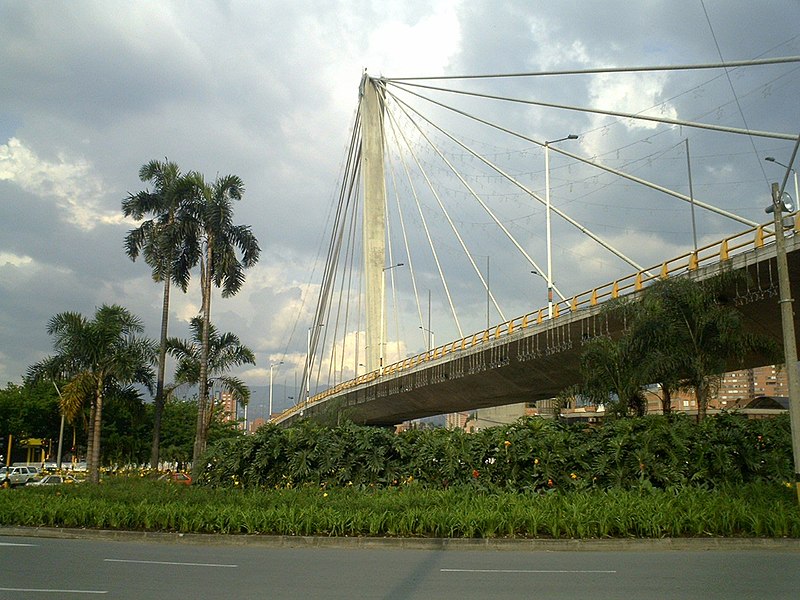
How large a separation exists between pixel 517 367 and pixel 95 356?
2195cm

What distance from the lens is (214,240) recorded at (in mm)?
39844

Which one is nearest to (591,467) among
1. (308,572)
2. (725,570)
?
(725,570)

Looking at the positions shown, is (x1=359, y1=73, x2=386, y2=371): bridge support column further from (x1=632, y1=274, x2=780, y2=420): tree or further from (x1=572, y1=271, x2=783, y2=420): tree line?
(x1=632, y1=274, x2=780, y2=420): tree

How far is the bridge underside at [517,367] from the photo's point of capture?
27.1 m

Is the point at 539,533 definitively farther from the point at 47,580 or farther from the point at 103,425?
the point at 103,425

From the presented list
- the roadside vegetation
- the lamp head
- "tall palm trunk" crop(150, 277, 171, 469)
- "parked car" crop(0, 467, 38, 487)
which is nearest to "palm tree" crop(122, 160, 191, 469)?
"tall palm trunk" crop(150, 277, 171, 469)

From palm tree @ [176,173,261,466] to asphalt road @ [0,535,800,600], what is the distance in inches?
1041

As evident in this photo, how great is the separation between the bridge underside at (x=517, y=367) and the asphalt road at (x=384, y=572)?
52.3ft

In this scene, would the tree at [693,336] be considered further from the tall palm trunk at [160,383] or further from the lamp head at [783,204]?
the tall palm trunk at [160,383]

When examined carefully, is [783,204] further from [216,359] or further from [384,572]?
[216,359]

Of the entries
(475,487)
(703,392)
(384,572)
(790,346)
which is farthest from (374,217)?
(384,572)

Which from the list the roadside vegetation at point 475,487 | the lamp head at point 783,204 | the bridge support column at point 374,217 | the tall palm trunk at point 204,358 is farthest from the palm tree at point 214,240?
the lamp head at point 783,204

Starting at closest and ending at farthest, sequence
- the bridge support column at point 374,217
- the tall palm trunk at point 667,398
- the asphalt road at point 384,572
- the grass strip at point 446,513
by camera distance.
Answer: the asphalt road at point 384,572 < the grass strip at point 446,513 < the tall palm trunk at point 667,398 < the bridge support column at point 374,217

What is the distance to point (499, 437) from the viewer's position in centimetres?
1903
